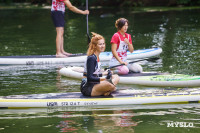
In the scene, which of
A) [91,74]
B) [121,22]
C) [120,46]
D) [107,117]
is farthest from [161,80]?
[107,117]

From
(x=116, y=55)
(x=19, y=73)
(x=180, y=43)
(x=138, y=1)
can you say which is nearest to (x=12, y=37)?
(x=180, y=43)

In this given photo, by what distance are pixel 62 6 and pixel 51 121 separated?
195 inches

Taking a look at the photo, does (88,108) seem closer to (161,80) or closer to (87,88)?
(87,88)

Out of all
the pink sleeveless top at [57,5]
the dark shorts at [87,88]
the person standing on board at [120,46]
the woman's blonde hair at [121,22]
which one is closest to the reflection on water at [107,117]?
the dark shorts at [87,88]

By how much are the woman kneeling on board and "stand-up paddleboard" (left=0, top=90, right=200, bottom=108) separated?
0.11 m

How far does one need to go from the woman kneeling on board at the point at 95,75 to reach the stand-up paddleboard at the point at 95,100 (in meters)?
0.11

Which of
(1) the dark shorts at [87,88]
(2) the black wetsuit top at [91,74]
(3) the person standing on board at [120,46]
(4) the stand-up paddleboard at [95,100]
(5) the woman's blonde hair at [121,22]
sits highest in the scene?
(5) the woman's blonde hair at [121,22]

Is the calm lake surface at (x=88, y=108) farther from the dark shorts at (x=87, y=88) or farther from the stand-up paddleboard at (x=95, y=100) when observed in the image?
the dark shorts at (x=87, y=88)

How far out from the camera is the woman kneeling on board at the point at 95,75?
20.0 ft

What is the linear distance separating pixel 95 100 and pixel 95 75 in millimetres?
352

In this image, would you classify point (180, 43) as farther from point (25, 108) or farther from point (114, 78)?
point (25, 108)

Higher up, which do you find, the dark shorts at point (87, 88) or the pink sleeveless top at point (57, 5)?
the pink sleeveless top at point (57, 5)

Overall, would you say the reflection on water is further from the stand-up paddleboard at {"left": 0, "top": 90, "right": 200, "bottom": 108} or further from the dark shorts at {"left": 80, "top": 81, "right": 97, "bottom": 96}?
the dark shorts at {"left": 80, "top": 81, "right": 97, "bottom": 96}

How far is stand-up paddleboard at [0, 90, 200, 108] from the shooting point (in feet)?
20.2
